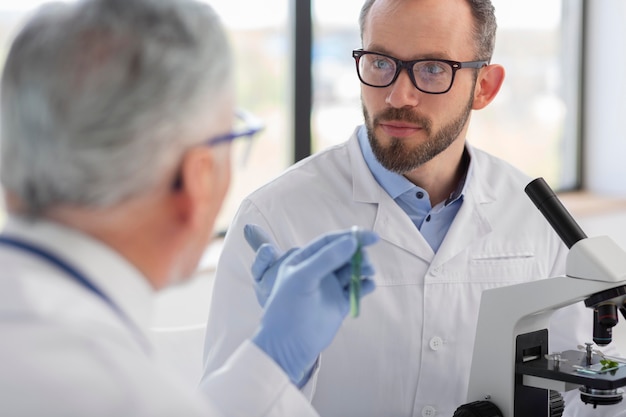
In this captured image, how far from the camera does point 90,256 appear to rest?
0.92 metres

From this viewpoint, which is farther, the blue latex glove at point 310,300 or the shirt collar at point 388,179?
the shirt collar at point 388,179

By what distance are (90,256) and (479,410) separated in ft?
2.51

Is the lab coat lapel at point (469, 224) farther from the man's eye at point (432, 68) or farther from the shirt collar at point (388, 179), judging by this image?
the man's eye at point (432, 68)

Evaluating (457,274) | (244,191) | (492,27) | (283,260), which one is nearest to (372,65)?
(492,27)

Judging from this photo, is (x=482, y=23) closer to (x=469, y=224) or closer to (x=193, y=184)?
(x=469, y=224)

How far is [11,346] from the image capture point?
0.82 m

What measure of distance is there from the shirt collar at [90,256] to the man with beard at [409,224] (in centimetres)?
68

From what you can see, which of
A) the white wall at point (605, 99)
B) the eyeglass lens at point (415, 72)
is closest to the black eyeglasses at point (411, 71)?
the eyeglass lens at point (415, 72)

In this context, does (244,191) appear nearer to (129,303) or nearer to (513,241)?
(513,241)

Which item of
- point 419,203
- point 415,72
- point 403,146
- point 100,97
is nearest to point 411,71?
point 415,72

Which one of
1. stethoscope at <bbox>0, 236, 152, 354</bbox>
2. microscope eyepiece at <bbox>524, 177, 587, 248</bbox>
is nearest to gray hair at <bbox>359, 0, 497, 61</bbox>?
microscope eyepiece at <bbox>524, 177, 587, 248</bbox>

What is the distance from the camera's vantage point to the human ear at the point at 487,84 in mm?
1949

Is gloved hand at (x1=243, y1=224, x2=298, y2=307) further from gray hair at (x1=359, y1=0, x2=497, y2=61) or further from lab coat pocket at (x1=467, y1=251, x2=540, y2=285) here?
gray hair at (x1=359, y1=0, x2=497, y2=61)

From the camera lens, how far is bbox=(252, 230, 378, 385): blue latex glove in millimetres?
1139
